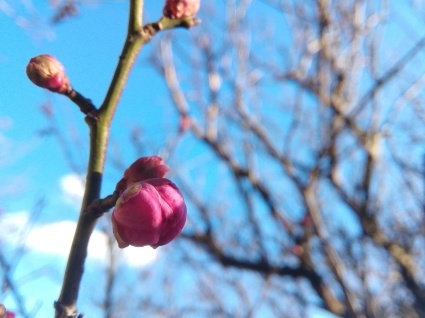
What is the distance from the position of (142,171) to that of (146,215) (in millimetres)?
94

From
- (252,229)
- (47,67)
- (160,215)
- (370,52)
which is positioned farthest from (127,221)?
(252,229)

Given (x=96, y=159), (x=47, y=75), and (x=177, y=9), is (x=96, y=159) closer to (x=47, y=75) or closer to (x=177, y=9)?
(x=47, y=75)

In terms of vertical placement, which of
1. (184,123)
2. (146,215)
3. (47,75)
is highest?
(184,123)

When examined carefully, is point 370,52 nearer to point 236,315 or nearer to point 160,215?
point 236,315

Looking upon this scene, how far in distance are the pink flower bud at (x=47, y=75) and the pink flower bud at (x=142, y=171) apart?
0.48ft

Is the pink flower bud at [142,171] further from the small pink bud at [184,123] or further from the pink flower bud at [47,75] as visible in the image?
the small pink bud at [184,123]

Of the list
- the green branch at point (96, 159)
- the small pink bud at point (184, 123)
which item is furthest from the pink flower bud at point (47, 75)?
the small pink bud at point (184, 123)

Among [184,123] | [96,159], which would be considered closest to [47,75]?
[96,159]

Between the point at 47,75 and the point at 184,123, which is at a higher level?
the point at 184,123

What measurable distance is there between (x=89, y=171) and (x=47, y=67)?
0.19 meters

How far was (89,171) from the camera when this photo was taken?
0.59 m

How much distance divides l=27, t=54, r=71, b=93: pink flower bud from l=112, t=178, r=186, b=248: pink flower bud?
0.19 meters

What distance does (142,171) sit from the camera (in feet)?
2.22

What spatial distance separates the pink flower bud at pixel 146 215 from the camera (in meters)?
0.60
